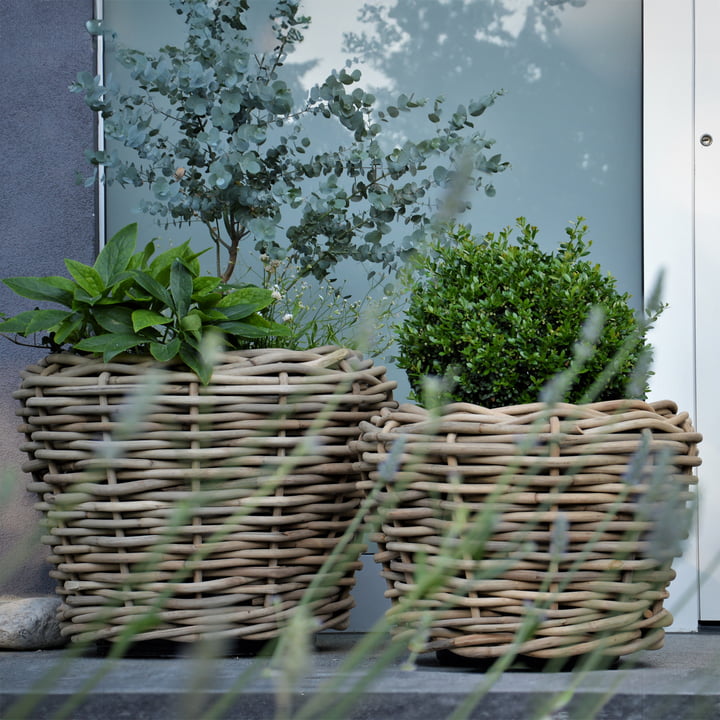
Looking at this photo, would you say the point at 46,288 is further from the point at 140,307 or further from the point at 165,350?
the point at 165,350

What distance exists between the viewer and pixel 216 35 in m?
2.02

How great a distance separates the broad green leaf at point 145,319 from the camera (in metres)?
1.64

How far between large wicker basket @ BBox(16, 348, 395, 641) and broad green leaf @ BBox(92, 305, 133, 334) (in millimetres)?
68

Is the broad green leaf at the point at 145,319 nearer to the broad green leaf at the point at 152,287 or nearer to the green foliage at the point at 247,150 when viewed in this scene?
the broad green leaf at the point at 152,287

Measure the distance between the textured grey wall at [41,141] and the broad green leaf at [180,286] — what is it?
0.87 meters

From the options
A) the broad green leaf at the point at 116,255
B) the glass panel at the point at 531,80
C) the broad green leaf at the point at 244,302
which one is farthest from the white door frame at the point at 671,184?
the broad green leaf at the point at 116,255

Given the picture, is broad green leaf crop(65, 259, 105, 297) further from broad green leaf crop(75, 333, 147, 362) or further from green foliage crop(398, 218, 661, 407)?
green foliage crop(398, 218, 661, 407)

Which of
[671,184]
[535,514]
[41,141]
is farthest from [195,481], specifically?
[671,184]

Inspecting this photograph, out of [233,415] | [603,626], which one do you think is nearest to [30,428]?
[233,415]

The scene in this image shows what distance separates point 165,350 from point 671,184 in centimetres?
158

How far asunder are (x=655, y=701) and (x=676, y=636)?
0.99 metres

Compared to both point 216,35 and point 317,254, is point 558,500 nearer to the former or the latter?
point 317,254

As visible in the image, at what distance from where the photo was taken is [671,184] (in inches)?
99.2

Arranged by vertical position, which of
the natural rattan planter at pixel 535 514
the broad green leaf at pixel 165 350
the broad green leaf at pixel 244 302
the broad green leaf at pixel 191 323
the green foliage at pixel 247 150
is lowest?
the natural rattan planter at pixel 535 514
